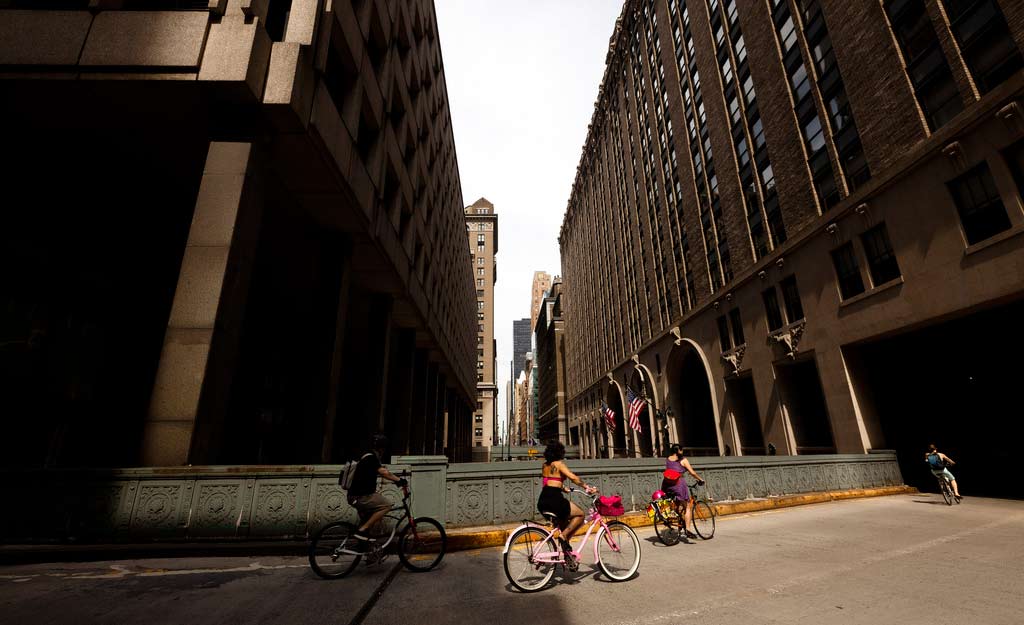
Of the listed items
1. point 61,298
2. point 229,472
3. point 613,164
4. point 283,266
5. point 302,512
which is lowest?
point 302,512

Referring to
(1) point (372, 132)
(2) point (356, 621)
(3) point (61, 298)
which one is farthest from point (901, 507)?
(3) point (61, 298)

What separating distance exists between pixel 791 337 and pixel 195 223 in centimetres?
2447

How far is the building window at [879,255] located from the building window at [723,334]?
10.4m

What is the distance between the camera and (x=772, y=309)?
893 inches

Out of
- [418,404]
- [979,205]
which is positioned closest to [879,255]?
[979,205]

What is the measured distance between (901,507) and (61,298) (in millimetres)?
24996

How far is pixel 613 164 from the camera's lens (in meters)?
52.6

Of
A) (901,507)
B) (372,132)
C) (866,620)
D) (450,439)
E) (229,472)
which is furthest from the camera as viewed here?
(450,439)

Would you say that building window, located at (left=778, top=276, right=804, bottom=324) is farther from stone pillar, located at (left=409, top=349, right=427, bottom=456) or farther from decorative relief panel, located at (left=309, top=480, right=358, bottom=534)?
decorative relief panel, located at (left=309, top=480, right=358, bottom=534)

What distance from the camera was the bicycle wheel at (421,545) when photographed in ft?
20.1

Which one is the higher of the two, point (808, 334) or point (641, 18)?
point (641, 18)

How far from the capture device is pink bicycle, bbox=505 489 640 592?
5.14 metres

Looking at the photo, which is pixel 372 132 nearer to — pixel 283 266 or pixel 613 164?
pixel 283 266

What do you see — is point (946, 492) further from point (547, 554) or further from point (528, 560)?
point (528, 560)
